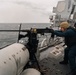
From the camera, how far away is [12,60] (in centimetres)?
551

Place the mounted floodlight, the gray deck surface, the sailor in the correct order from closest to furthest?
the sailor < the gray deck surface < the mounted floodlight

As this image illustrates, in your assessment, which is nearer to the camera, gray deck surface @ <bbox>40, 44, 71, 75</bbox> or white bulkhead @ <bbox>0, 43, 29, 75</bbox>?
white bulkhead @ <bbox>0, 43, 29, 75</bbox>

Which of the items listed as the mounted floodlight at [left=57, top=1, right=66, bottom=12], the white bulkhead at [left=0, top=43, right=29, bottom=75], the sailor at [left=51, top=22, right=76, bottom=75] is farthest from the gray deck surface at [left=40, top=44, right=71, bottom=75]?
the mounted floodlight at [left=57, top=1, right=66, bottom=12]

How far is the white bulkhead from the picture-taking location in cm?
494

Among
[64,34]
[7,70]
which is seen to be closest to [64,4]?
[64,34]

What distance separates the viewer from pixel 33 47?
306 inches

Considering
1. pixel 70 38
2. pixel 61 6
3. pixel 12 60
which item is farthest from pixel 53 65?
pixel 61 6

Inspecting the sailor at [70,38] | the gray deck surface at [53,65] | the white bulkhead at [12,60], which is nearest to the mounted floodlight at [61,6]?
the gray deck surface at [53,65]

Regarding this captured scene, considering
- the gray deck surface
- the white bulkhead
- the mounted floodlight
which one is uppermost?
the mounted floodlight

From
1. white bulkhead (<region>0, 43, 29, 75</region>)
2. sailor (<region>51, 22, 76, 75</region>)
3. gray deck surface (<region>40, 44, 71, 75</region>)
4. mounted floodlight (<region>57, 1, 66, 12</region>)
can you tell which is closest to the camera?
white bulkhead (<region>0, 43, 29, 75</region>)

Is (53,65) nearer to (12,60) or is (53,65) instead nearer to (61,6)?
(12,60)

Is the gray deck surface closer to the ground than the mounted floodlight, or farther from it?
closer to the ground

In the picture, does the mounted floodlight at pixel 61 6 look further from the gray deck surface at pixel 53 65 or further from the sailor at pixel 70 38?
the sailor at pixel 70 38

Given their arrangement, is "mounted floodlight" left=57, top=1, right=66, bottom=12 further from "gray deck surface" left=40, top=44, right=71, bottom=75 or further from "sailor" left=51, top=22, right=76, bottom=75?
"sailor" left=51, top=22, right=76, bottom=75
